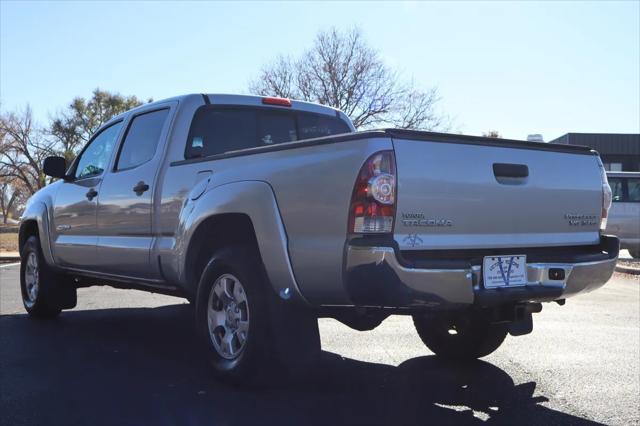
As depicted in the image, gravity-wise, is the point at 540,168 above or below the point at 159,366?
above

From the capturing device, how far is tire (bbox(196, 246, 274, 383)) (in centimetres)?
393

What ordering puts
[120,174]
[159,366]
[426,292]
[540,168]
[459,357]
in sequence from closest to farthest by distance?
[426,292] → [540,168] → [159,366] → [459,357] → [120,174]

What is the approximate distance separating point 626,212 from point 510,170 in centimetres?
1603

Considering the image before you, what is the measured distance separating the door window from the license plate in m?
3.00

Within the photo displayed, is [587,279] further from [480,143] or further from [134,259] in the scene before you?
[134,259]

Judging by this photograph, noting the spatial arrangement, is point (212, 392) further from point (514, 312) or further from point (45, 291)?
point (45, 291)

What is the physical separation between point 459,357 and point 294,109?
102 inches

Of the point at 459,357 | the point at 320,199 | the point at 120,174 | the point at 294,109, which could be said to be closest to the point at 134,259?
the point at 120,174

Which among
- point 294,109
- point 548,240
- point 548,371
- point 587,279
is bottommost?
point 548,371

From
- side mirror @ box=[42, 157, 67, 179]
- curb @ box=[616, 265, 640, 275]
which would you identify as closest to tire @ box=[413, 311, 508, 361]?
side mirror @ box=[42, 157, 67, 179]

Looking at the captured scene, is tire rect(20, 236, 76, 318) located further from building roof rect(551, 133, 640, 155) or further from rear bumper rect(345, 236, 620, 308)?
building roof rect(551, 133, 640, 155)

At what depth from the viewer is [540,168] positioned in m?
3.97

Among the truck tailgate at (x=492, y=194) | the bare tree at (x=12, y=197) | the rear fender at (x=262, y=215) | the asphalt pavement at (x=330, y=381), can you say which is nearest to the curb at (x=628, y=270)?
the asphalt pavement at (x=330, y=381)

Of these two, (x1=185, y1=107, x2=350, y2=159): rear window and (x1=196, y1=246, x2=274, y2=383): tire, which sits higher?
(x1=185, y1=107, x2=350, y2=159): rear window
